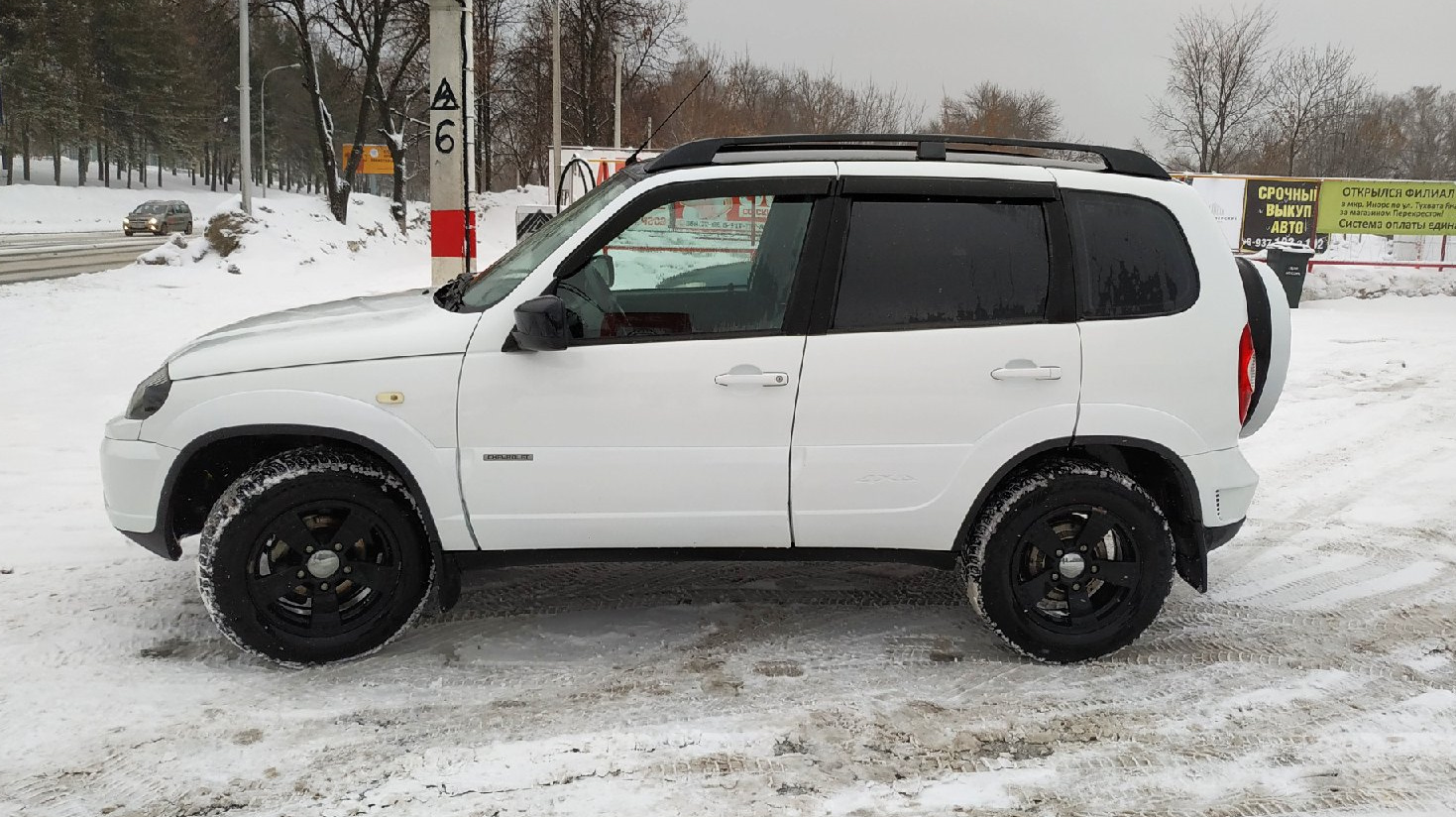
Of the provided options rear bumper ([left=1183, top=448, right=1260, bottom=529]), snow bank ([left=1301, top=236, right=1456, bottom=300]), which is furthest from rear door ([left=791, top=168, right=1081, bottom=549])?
snow bank ([left=1301, top=236, right=1456, bottom=300])

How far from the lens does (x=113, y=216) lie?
55500 millimetres

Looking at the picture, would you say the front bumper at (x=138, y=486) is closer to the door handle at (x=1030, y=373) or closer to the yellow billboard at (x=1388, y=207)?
the door handle at (x=1030, y=373)

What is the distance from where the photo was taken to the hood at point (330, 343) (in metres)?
3.76

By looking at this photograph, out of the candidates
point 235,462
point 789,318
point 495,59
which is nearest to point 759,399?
point 789,318

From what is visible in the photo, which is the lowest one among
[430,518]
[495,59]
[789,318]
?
[430,518]

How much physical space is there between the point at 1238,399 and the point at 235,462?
3.84 meters

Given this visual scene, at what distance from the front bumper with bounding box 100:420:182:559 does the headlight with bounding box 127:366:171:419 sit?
8 centimetres

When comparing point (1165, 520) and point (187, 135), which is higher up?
point (187, 135)

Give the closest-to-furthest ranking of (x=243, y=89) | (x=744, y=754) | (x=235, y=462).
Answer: (x=744, y=754) → (x=235, y=462) → (x=243, y=89)

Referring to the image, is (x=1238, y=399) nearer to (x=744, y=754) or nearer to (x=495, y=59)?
(x=744, y=754)

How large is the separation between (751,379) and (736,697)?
1123mm

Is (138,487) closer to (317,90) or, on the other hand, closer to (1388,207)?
(1388,207)

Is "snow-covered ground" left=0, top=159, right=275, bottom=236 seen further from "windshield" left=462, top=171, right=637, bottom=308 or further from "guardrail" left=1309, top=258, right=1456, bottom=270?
"windshield" left=462, top=171, right=637, bottom=308

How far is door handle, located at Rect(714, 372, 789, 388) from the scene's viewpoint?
378 centimetres
